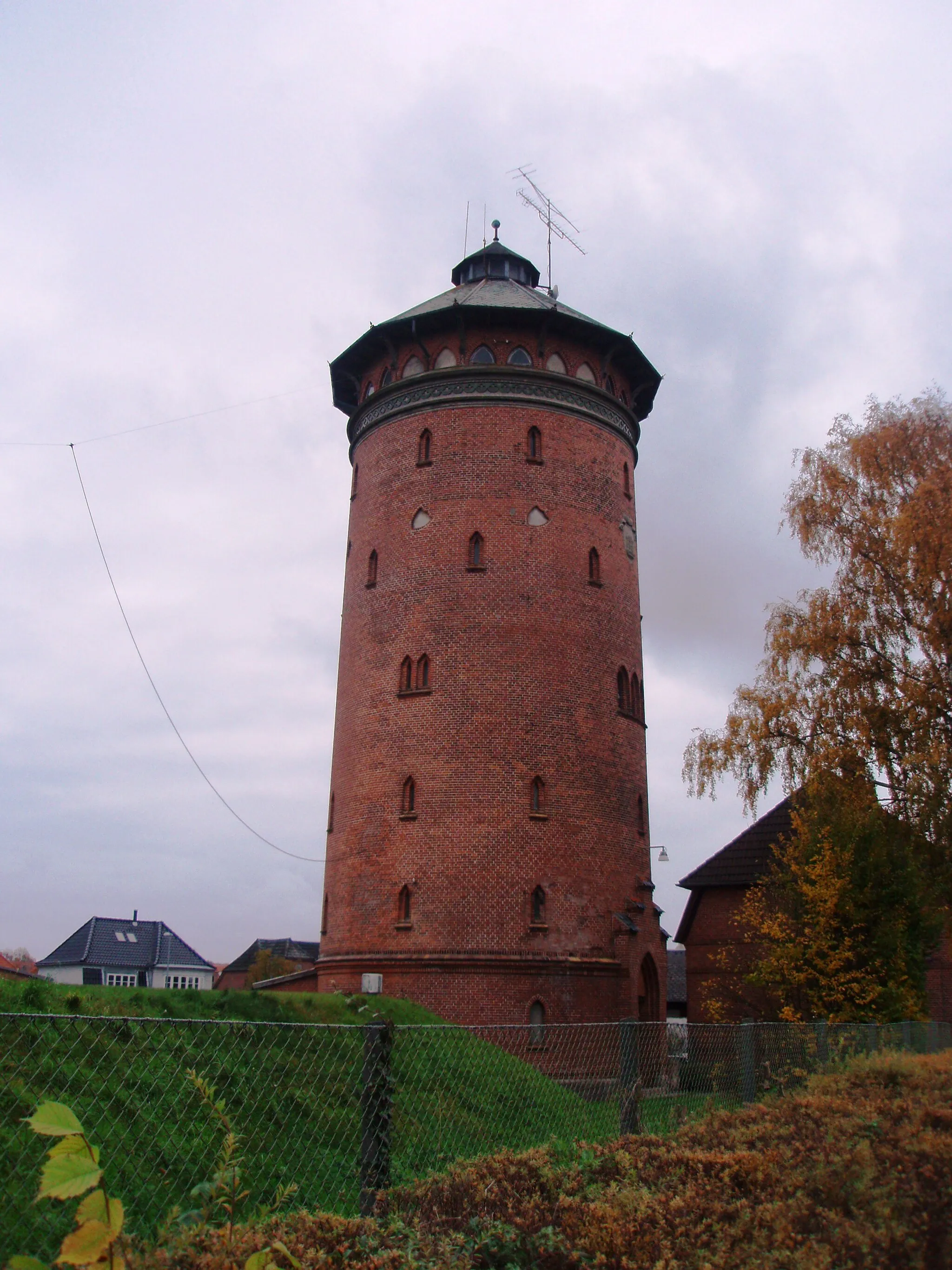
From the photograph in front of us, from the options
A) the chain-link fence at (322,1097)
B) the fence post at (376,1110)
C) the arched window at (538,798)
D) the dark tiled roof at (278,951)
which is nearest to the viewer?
the fence post at (376,1110)

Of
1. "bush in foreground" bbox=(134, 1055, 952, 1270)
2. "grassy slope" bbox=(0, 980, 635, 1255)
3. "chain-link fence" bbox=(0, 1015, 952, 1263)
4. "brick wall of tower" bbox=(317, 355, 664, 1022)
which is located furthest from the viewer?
"brick wall of tower" bbox=(317, 355, 664, 1022)

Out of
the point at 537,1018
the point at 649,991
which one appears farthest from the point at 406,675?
the point at 649,991

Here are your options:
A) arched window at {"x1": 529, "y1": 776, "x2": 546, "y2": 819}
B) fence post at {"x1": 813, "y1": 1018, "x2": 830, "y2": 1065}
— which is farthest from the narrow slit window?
fence post at {"x1": 813, "y1": 1018, "x2": 830, "y2": 1065}

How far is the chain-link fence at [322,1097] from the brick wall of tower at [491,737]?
6993mm

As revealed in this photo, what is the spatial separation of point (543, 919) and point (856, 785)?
21.0 ft

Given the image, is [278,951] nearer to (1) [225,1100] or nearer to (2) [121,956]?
(2) [121,956]

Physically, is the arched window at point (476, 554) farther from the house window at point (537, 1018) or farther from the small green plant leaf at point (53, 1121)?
the small green plant leaf at point (53, 1121)

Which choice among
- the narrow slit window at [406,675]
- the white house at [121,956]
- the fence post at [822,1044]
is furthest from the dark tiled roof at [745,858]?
the white house at [121,956]

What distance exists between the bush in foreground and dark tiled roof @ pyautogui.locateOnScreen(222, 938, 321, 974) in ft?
237

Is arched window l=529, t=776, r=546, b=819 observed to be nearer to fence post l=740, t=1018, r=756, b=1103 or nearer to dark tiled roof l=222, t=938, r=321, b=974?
fence post l=740, t=1018, r=756, b=1103

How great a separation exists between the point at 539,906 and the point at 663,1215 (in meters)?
16.1

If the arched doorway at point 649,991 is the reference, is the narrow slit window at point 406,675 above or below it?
above

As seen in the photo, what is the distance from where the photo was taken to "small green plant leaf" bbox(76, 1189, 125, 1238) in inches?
105

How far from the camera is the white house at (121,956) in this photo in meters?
53.2
